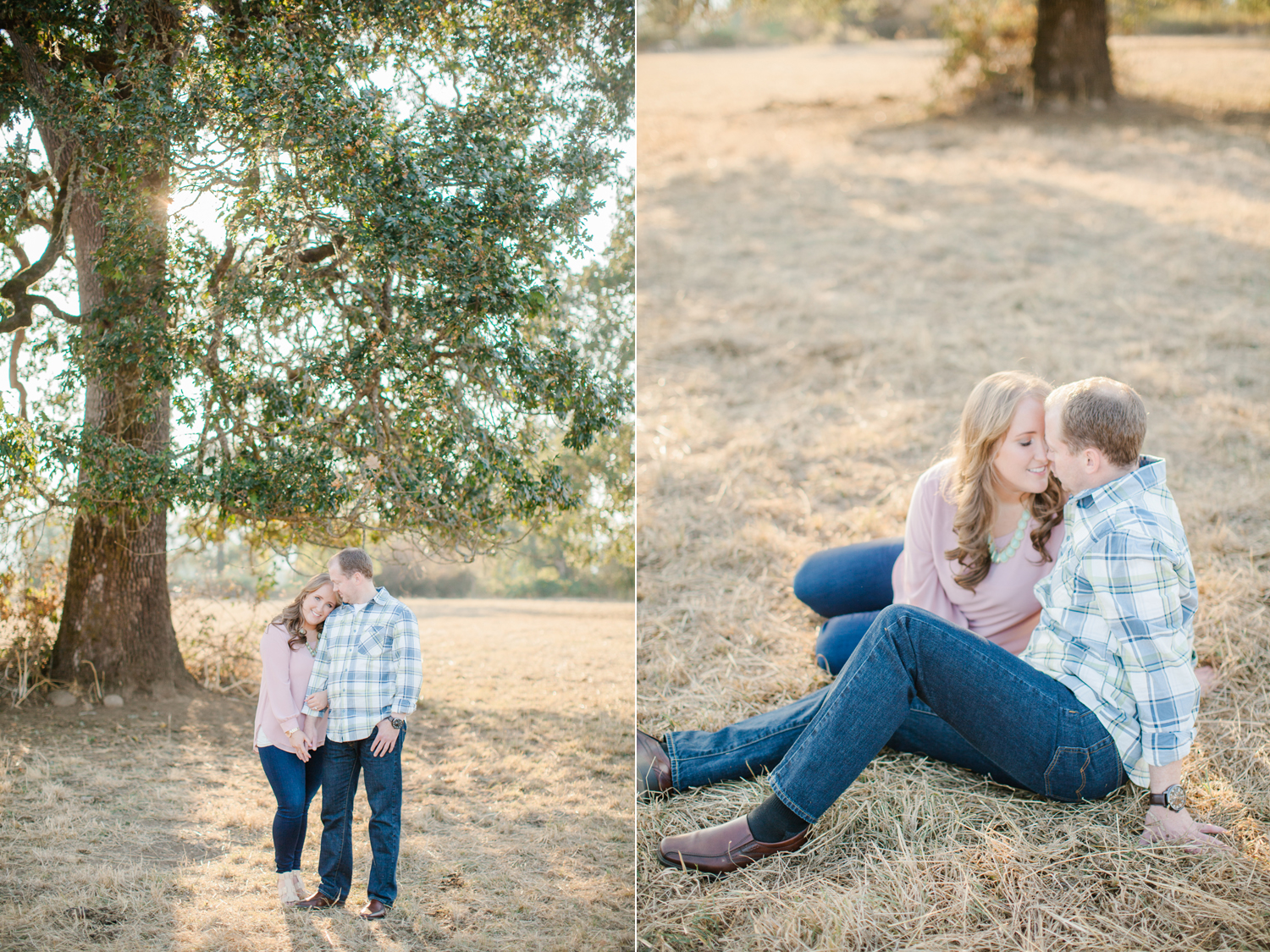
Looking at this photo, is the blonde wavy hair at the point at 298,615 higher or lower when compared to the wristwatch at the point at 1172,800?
higher

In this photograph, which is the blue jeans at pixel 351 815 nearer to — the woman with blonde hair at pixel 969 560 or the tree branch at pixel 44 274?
the woman with blonde hair at pixel 969 560

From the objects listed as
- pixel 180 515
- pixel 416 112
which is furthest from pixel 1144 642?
pixel 180 515

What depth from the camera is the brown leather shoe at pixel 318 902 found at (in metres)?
2.03

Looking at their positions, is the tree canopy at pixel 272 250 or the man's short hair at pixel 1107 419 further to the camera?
the man's short hair at pixel 1107 419

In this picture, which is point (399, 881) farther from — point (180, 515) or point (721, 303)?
point (721, 303)

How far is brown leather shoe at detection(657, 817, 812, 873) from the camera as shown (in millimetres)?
2389

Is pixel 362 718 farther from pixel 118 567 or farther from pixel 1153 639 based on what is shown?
pixel 1153 639

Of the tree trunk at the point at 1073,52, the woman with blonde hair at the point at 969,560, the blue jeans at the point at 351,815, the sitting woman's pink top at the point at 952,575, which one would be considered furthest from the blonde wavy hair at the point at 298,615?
the tree trunk at the point at 1073,52

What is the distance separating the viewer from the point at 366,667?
2152mm

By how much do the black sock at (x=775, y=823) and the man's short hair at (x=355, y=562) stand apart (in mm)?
1192

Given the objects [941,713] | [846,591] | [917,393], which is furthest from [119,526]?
[917,393]

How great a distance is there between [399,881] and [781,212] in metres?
8.82

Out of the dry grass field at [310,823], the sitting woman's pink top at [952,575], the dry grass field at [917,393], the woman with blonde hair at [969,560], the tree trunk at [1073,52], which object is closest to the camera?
the dry grass field at [310,823]

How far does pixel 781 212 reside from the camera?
9.74m
